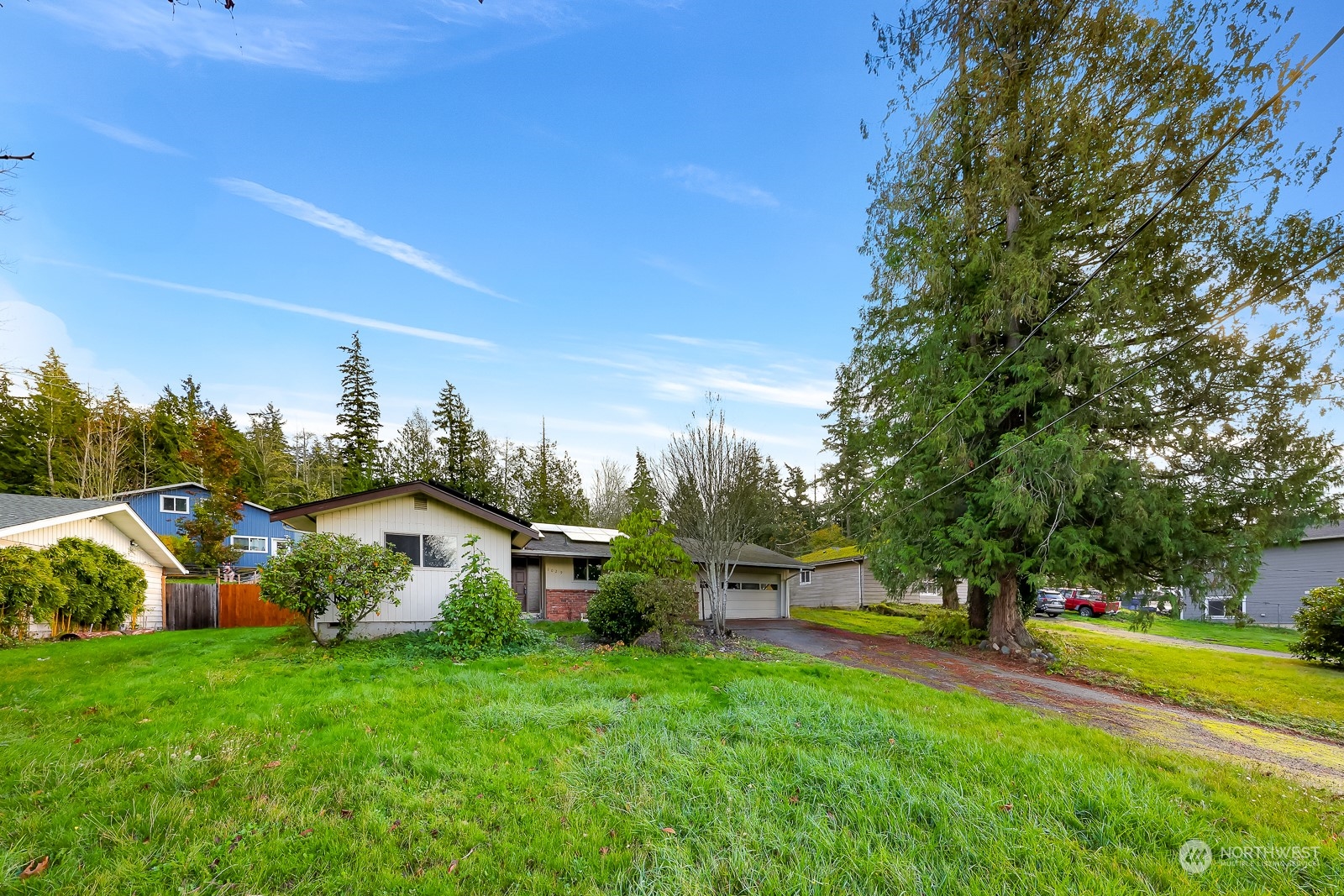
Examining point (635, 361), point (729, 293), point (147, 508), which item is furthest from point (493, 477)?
point (729, 293)

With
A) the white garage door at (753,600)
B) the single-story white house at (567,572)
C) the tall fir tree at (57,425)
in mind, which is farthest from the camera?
the tall fir tree at (57,425)

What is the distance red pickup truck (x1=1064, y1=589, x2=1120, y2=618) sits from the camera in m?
26.0

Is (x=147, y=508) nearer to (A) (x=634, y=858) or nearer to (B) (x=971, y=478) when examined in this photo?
(A) (x=634, y=858)

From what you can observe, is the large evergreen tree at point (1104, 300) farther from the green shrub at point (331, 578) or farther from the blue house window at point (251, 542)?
the blue house window at point (251, 542)

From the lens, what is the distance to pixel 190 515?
2492cm

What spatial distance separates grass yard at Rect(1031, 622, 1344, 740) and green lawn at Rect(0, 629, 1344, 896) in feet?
17.0

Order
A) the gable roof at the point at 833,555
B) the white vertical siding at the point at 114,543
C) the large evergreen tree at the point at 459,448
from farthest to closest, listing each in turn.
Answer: the large evergreen tree at the point at 459,448 → the gable roof at the point at 833,555 → the white vertical siding at the point at 114,543

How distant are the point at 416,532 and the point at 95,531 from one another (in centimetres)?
828

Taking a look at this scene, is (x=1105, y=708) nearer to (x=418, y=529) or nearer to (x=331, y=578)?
(x=331, y=578)

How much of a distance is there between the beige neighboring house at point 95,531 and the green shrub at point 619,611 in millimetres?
12303

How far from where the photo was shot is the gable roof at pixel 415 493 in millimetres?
11312

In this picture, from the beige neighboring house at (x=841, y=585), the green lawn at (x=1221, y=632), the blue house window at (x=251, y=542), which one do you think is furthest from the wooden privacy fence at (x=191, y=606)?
the green lawn at (x=1221, y=632)

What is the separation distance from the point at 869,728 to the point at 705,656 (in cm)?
540

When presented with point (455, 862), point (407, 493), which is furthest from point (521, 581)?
point (455, 862)
